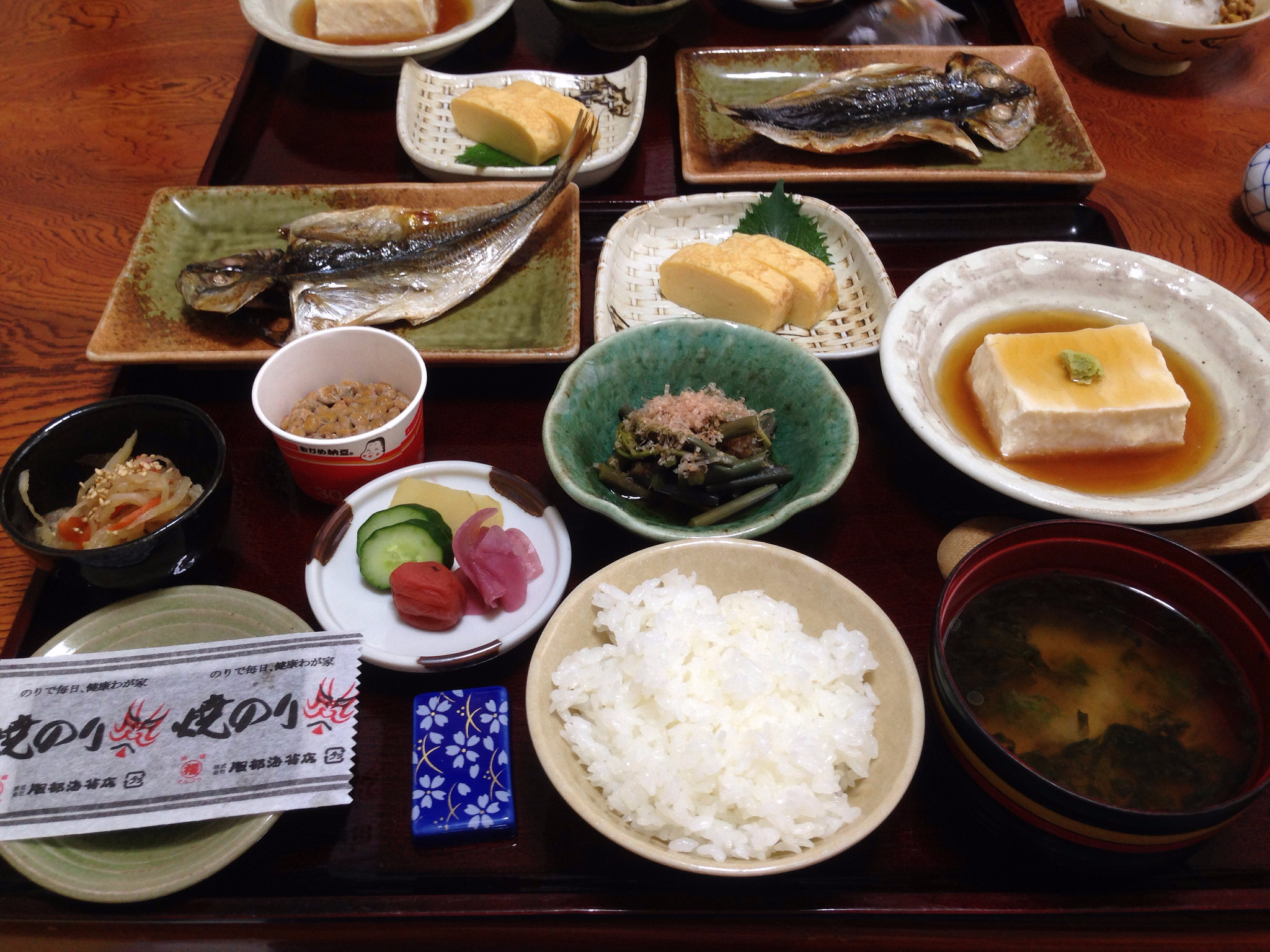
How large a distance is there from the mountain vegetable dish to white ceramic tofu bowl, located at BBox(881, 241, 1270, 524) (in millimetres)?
318

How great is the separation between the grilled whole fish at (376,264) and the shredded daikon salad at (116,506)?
620mm

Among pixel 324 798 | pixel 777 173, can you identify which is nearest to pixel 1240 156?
pixel 777 173

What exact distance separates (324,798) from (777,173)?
7.03 feet

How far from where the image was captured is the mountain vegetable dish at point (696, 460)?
1.67m

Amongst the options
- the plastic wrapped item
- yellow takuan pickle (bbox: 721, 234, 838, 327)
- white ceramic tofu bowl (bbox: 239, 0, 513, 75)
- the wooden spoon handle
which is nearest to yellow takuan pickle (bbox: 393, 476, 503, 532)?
yellow takuan pickle (bbox: 721, 234, 838, 327)

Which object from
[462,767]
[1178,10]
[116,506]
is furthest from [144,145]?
[1178,10]

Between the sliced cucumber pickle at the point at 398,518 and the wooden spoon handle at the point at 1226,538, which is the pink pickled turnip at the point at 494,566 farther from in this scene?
the wooden spoon handle at the point at 1226,538

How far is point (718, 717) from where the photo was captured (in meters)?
1.30

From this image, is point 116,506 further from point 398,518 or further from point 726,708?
point 726,708

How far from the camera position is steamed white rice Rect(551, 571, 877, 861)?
1.20 metres

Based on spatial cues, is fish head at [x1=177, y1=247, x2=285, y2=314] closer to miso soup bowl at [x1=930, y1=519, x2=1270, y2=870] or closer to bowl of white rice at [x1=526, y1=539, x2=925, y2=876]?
bowl of white rice at [x1=526, y1=539, x2=925, y2=876]

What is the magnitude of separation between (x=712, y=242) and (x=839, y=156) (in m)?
0.65

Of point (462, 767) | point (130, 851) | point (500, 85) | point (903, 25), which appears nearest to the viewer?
point (130, 851)

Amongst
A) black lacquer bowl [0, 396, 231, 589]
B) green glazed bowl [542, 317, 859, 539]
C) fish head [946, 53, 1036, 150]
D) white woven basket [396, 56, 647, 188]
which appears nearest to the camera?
black lacquer bowl [0, 396, 231, 589]
